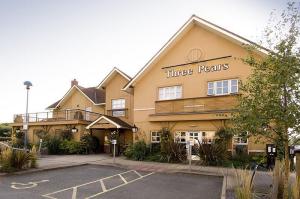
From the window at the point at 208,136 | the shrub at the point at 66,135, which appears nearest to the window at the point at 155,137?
the window at the point at 208,136

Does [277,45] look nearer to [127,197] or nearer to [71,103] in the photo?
[127,197]

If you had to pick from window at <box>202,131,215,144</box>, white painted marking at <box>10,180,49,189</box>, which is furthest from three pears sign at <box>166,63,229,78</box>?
white painted marking at <box>10,180,49,189</box>

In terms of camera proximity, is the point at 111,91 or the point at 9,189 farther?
the point at 111,91

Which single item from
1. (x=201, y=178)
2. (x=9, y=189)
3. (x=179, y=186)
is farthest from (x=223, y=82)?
(x=9, y=189)

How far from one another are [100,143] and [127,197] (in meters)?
19.1

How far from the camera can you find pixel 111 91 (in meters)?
28.4

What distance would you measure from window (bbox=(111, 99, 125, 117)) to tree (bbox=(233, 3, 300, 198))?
1956 centimetres

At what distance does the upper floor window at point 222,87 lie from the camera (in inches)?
747

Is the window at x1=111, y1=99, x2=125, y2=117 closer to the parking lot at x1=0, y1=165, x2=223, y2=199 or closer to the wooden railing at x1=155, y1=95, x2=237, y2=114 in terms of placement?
the wooden railing at x1=155, y1=95, x2=237, y2=114

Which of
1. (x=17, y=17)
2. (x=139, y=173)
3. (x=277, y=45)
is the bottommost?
(x=139, y=173)

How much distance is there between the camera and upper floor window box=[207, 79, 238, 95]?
1898 cm

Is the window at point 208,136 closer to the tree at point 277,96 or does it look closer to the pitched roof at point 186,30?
the pitched roof at point 186,30

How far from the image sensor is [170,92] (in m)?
21.9

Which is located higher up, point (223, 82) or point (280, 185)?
point (223, 82)
